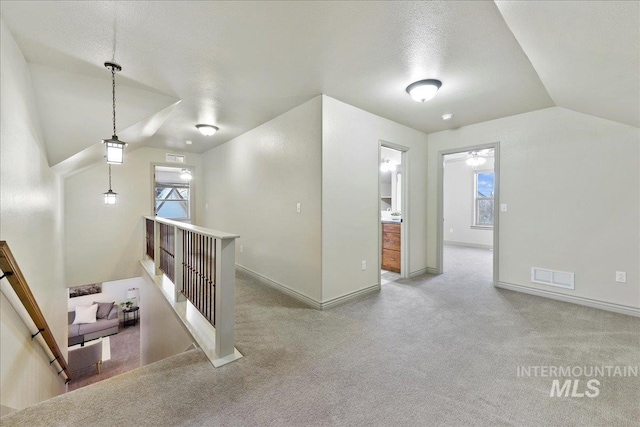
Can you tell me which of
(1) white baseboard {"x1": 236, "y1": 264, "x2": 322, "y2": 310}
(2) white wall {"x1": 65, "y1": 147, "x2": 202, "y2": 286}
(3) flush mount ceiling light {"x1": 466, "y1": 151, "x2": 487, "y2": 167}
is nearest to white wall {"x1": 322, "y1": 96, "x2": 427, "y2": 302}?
(1) white baseboard {"x1": 236, "y1": 264, "x2": 322, "y2": 310}

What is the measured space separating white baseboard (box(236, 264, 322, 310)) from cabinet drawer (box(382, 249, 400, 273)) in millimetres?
Result: 2014

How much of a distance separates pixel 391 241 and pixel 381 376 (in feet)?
9.97

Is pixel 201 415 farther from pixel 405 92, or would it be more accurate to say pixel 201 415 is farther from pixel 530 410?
pixel 405 92

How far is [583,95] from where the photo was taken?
8.41 feet

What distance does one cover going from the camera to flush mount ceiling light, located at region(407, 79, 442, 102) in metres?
2.62

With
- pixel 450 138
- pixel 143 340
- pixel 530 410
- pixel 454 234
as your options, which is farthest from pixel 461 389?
pixel 454 234

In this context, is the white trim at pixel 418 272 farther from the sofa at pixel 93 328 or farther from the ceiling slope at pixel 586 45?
the sofa at pixel 93 328

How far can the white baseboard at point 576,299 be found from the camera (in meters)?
2.86

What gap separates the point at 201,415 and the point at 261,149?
344cm

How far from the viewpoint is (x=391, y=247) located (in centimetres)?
468

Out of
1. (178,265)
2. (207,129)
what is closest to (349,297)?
(178,265)

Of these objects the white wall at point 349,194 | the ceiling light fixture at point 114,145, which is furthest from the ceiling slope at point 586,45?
the ceiling light fixture at point 114,145

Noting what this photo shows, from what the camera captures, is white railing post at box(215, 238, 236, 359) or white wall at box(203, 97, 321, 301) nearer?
white railing post at box(215, 238, 236, 359)

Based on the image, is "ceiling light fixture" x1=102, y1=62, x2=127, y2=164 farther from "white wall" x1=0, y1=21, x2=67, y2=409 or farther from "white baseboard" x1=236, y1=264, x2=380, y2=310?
"white baseboard" x1=236, y1=264, x2=380, y2=310
